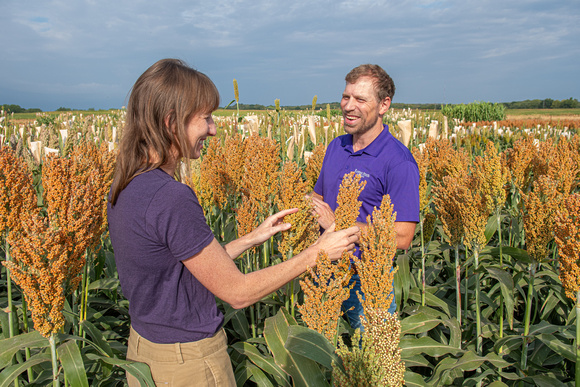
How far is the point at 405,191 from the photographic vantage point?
2.83 metres

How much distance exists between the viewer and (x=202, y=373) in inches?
69.9

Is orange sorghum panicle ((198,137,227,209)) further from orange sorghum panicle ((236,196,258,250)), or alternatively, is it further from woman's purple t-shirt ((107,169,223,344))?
woman's purple t-shirt ((107,169,223,344))

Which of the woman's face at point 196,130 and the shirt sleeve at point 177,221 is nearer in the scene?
the shirt sleeve at point 177,221

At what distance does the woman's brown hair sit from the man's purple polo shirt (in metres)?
1.64

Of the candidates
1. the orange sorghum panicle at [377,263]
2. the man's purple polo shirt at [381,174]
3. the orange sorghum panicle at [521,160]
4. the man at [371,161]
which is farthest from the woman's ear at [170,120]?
the orange sorghum panicle at [521,160]

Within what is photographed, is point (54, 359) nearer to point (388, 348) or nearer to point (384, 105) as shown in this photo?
point (388, 348)

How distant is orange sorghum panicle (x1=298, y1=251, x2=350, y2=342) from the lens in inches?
66.7

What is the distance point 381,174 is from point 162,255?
189 cm

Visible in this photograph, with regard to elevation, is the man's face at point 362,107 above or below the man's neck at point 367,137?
above

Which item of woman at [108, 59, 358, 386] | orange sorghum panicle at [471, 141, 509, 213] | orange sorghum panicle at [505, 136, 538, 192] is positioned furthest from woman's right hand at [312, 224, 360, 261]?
orange sorghum panicle at [505, 136, 538, 192]

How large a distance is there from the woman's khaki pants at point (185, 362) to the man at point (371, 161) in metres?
1.22

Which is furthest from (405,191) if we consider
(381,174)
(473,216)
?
(473,216)

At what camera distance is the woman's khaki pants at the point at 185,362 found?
1751 mm

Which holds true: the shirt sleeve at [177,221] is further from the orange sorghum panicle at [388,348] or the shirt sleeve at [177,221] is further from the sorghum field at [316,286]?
the orange sorghum panicle at [388,348]
